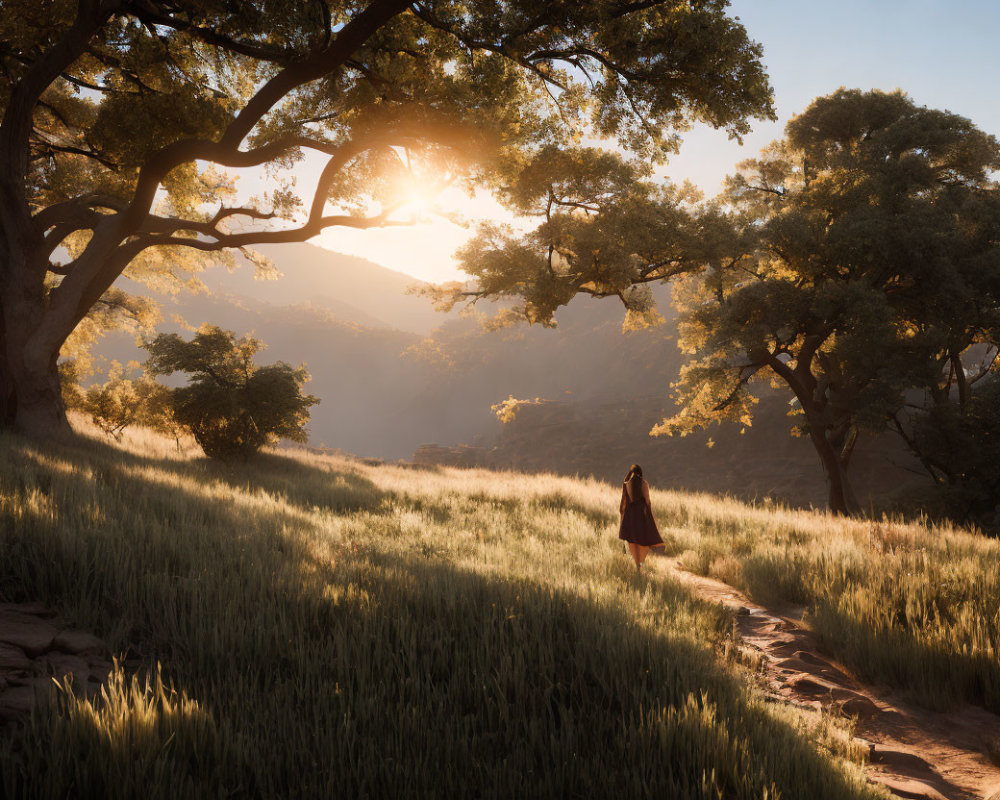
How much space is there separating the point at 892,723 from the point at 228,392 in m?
15.5

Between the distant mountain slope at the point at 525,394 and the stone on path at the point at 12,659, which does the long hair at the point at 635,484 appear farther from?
the distant mountain slope at the point at 525,394

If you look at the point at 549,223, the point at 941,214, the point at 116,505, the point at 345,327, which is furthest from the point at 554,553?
the point at 345,327

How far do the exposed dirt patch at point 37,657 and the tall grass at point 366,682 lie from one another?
11cm

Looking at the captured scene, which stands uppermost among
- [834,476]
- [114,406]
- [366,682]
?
[834,476]

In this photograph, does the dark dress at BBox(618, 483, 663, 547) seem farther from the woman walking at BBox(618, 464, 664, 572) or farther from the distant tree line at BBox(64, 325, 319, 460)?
the distant tree line at BBox(64, 325, 319, 460)

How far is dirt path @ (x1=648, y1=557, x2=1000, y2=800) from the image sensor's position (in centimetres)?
284

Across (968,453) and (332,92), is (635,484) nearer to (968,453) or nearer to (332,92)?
(332,92)

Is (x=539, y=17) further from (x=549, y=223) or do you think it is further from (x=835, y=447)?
(x=835, y=447)

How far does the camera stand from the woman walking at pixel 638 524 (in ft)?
24.9

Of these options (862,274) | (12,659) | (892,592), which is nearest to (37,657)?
(12,659)

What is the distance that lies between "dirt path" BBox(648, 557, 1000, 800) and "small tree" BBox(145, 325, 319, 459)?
13.8 m

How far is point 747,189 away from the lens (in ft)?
75.2

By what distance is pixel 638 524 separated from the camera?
7.66 meters

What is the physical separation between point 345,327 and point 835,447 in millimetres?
145825
